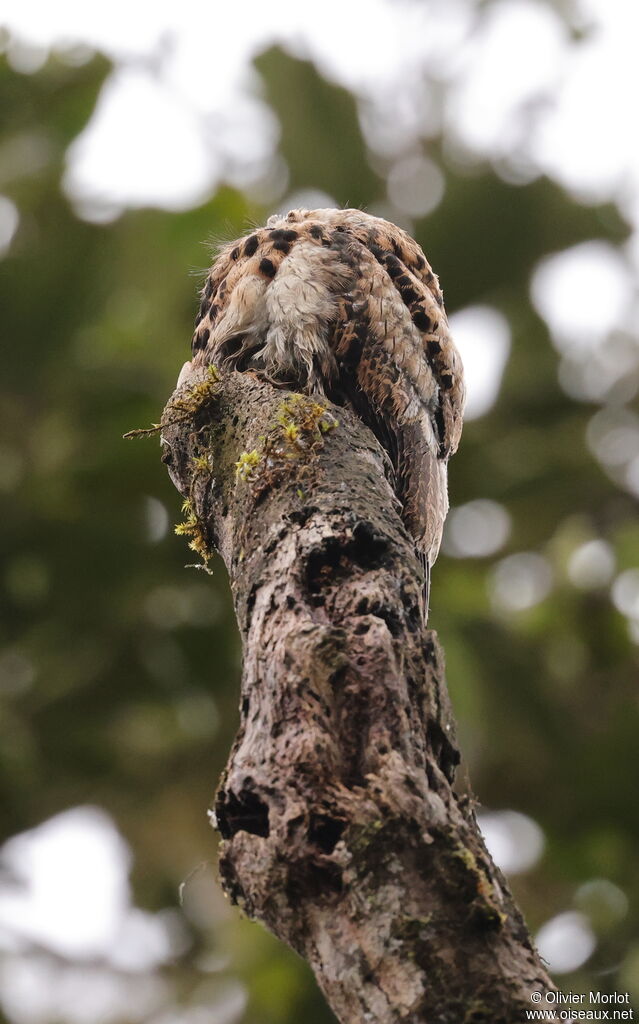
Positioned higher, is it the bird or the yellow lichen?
the bird

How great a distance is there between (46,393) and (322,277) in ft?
17.9

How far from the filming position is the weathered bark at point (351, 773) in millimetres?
2135

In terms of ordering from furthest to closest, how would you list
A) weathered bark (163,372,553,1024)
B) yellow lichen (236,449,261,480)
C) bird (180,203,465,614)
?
bird (180,203,465,614) < yellow lichen (236,449,261,480) < weathered bark (163,372,553,1024)

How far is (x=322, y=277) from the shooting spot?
4.28 metres

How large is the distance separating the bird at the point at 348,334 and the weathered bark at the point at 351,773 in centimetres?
86

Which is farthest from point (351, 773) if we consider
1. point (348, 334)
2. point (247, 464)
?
point (348, 334)

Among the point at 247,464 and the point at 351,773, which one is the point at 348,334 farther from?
the point at 351,773

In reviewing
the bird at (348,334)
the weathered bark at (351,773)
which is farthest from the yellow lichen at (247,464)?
the bird at (348,334)

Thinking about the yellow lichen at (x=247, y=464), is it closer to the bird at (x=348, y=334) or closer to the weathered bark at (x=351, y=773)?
the weathered bark at (x=351, y=773)

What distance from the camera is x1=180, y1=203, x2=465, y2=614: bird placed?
13.3 feet

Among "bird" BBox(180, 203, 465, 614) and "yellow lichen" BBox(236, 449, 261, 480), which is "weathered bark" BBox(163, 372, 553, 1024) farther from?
"bird" BBox(180, 203, 465, 614)

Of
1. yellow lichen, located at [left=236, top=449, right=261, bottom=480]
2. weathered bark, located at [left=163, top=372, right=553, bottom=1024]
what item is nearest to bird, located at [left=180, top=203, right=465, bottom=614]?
yellow lichen, located at [left=236, top=449, right=261, bottom=480]

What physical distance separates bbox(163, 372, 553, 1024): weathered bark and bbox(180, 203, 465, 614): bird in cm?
86

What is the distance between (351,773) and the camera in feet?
7.86
